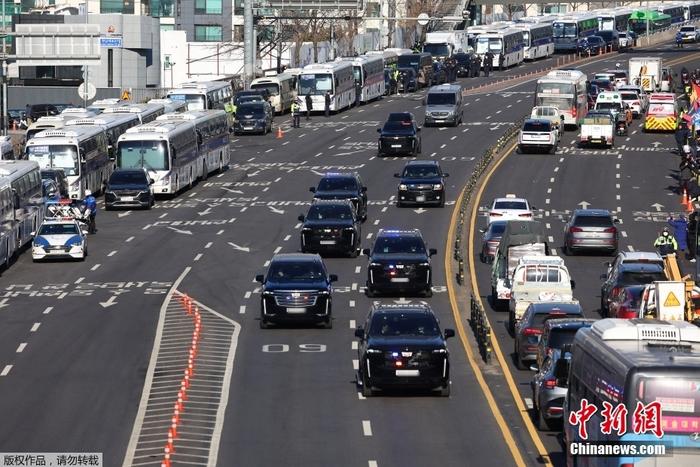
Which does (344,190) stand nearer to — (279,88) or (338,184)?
(338,184)

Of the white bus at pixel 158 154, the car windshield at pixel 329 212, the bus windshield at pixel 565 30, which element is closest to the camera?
the car windshield at pixel 329 212

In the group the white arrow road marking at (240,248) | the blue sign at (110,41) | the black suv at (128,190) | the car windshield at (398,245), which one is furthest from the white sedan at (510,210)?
the blue sign at (110,41)

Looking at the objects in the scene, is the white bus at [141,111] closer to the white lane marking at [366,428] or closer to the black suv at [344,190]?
the black suv at [344,190]

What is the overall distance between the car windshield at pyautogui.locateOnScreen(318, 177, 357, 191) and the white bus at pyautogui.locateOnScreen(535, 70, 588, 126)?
31726mm

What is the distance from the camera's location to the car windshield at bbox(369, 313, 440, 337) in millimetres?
32812

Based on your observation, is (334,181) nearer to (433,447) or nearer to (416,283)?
(416,283)

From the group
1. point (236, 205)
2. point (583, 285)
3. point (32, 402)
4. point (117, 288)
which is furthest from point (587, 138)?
point (32, 402)

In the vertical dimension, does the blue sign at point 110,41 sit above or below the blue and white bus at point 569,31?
above

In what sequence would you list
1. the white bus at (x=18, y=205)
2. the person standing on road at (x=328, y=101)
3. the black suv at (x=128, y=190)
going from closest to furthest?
1. the white bus at (x=18, y=205)
2. the black suv at (x=128, y=190)
3. the person standing on road at (x=328, y=101)

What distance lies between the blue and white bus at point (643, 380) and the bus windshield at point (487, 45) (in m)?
105

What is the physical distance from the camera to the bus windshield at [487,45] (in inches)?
5044

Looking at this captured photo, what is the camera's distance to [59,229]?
52.2m

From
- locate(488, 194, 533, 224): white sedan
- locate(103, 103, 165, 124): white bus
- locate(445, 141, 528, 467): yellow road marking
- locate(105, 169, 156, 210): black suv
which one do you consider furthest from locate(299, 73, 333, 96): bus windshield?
locate(488, 194, 533, 224): white sedan

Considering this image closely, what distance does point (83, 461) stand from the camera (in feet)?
87.4
